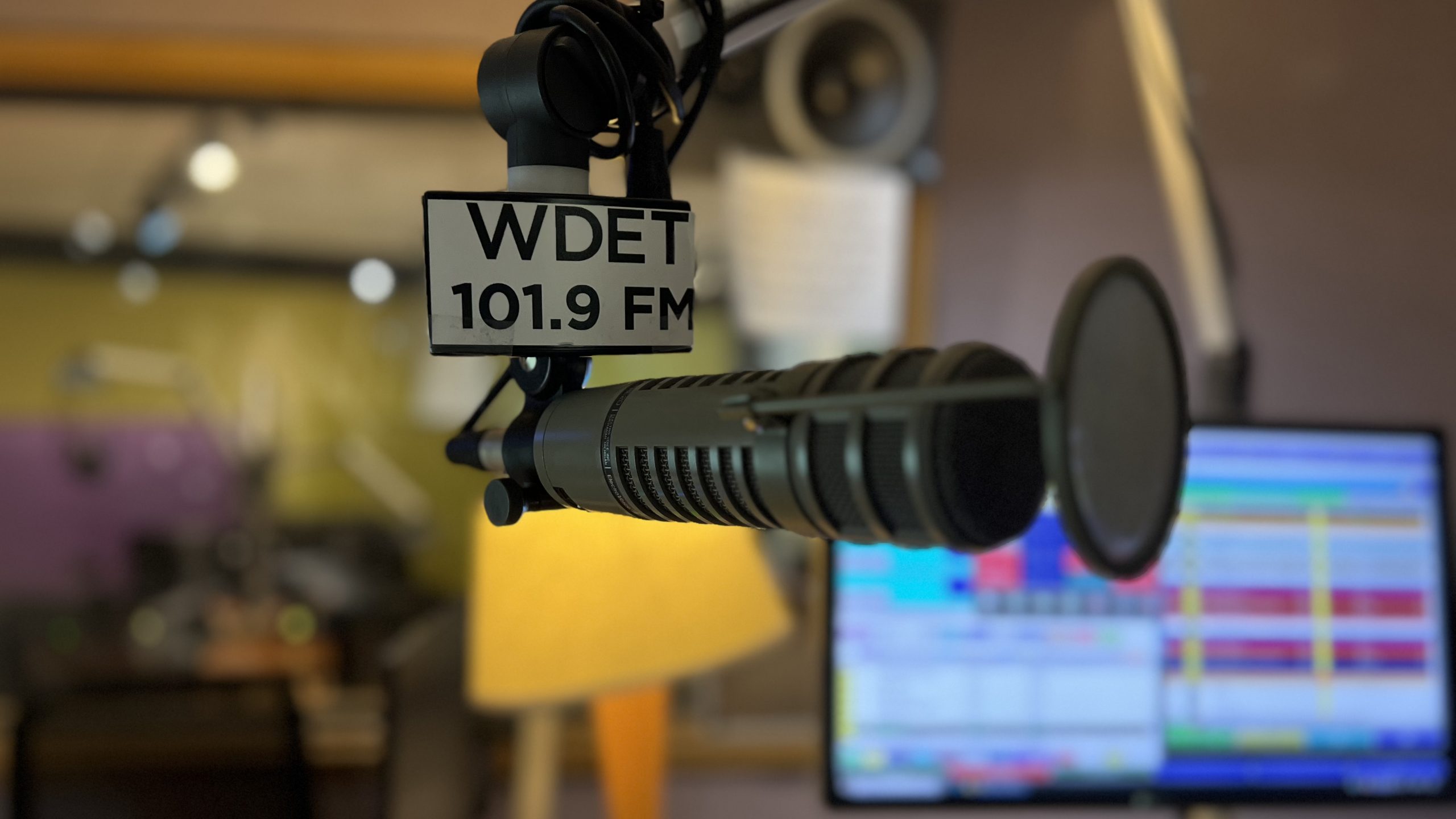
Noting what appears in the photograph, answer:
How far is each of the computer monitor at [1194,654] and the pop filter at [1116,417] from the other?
0.83 metres

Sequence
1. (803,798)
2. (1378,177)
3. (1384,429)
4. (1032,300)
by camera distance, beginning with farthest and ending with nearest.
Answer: (803,798) → (1032,300) → (1378,177) → (1384,429)

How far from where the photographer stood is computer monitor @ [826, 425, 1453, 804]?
1.11 meters

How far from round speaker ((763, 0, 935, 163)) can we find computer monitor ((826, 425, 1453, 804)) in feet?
2.44

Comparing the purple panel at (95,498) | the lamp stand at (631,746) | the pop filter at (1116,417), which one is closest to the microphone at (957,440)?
the pop filter at (1116,417)

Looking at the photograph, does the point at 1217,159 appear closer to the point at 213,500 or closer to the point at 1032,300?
the point at 1032,300

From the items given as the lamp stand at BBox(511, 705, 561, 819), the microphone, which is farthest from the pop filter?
the lamp stand at BBox(511, 705, 561, 819)

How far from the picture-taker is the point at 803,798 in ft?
5.51

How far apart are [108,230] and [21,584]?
55 cm

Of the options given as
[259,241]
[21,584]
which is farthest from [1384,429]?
[21,584]

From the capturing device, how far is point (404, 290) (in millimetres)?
1717

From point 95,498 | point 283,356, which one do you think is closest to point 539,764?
point 283,356

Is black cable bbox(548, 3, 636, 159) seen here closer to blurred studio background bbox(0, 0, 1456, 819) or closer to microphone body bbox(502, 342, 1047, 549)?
microphone body bbox(502, 342, 1047, 549)

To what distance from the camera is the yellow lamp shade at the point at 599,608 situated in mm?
1049

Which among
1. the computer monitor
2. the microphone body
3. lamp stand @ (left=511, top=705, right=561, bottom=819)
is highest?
the microphone body
